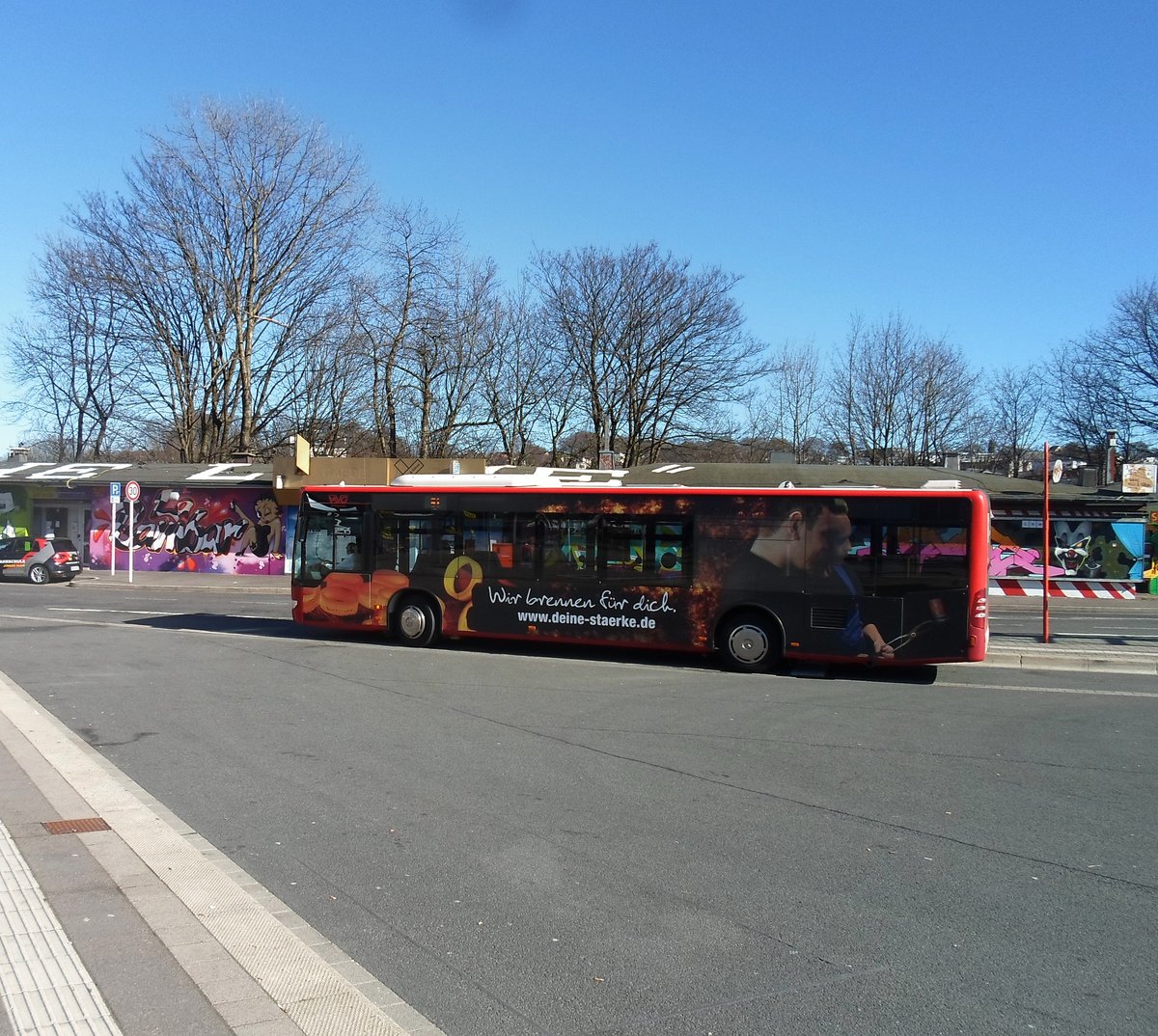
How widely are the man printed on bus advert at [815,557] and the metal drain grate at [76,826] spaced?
9.43 meters

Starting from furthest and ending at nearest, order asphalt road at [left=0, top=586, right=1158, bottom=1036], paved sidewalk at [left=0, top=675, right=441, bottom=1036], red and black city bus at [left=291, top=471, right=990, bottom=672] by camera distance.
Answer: red and black city bus at [left=291, top=471, right=990, bottom=672] < asphalt road at [left=0, top=586, right=1158, bottom=1036] < paved sidewalk at [left=0, top=675, right=441, bottom=1036]

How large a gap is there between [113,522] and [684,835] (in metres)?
30.4

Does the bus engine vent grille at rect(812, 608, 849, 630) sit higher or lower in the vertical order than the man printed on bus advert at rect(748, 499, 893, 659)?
lower

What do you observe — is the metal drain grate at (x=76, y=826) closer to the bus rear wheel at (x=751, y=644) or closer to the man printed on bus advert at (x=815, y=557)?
the bus rear wheel at (x=751, y=644)

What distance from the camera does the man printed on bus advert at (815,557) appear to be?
13219mm

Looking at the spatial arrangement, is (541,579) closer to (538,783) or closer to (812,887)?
(538,783)

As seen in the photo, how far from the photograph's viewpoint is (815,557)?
13.4 m

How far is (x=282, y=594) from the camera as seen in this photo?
1093 inches

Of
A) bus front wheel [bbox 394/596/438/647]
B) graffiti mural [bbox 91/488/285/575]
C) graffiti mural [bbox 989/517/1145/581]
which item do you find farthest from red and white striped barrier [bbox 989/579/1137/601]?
graffiti mural [bbox 91/488/285/575]

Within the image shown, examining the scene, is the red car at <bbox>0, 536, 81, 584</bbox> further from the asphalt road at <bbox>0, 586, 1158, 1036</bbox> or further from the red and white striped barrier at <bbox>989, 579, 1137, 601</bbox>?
the red and white striped barrier at <bbox>989, 579, 1137, 601</bbox>

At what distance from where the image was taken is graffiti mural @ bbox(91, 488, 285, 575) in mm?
33812

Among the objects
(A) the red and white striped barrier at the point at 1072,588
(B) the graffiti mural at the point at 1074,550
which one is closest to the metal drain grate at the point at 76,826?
(B) the graffiti mural at the point at 1074,550

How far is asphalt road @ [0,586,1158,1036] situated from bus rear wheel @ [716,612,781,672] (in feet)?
3.90

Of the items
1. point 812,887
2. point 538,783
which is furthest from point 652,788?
point 812,887
